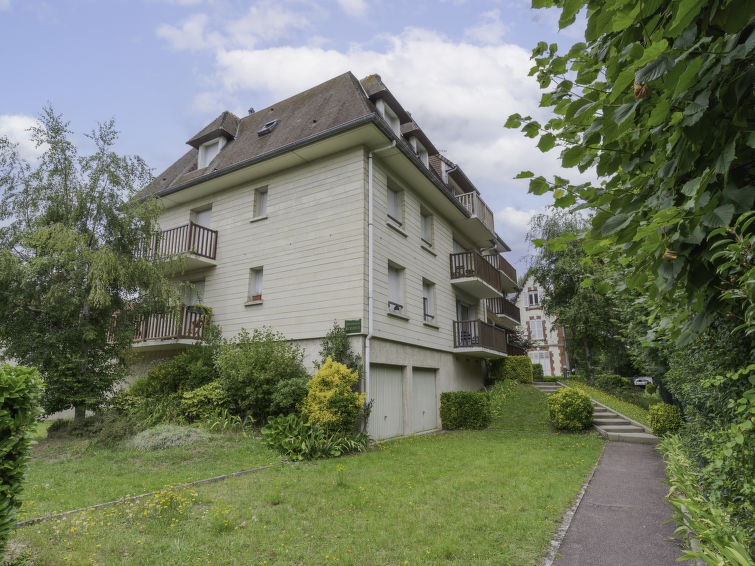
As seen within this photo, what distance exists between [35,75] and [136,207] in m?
4.48

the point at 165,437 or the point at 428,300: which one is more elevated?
the point at 428,300

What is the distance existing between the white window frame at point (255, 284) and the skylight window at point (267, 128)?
5.27 m

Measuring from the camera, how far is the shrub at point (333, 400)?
9.38 meters

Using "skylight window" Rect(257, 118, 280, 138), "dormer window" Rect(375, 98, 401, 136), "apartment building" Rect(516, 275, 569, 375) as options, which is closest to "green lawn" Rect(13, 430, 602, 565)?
"dormer window" Rect(375, 98, 401, 136)

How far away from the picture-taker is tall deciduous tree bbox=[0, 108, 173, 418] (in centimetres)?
1027

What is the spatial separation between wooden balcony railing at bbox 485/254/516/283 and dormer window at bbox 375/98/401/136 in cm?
1011

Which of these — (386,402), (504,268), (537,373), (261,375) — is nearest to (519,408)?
(386,402)

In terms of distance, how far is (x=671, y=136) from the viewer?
5.77ft

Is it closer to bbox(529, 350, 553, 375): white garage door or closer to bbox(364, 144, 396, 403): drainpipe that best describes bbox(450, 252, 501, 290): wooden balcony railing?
bbox(364, 144, 396, 403): drainpipe

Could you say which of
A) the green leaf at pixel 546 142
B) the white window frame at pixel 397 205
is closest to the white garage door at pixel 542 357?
the white window frame at pixel 397 205

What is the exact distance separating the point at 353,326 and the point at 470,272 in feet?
24.4

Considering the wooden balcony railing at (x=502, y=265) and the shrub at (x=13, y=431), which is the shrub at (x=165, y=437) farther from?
the wooden balcony railing at (x=502, y=265)

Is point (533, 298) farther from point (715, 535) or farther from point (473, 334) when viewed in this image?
point (715, 535)

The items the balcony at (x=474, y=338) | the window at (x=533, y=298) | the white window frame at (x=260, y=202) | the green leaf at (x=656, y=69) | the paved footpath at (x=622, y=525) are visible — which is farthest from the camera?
the window at (x=533, y=298)
